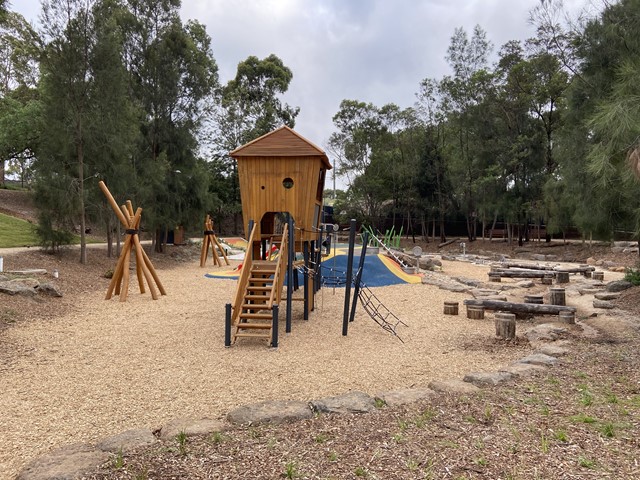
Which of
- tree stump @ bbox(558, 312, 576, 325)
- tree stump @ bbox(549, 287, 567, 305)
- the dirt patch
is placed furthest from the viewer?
the dirt patch

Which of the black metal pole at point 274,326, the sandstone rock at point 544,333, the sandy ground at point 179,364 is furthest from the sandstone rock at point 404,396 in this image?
the sandstone rock at point 544,333

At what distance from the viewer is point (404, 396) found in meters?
4.56

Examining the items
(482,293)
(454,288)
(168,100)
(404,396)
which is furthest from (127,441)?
(168,100)

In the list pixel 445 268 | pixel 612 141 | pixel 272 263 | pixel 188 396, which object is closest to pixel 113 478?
pixel 188 396

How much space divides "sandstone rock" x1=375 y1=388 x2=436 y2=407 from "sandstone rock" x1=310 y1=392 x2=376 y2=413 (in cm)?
14

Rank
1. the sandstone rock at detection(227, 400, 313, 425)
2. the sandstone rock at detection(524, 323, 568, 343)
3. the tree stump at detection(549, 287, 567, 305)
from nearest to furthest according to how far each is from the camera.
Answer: the sandstone rock at detection(227, 400, 313, 425)
the sandstone rock at detection(524, 323, 568, 343)
the tree stump at detection(549, 287, 567, 305)

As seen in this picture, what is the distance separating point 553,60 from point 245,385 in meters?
29.7

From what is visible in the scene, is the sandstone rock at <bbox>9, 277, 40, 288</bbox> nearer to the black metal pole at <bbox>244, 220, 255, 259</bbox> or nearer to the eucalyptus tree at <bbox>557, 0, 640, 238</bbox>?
the black metal pole at <bbox>244, 220, 255, 259</bbox>

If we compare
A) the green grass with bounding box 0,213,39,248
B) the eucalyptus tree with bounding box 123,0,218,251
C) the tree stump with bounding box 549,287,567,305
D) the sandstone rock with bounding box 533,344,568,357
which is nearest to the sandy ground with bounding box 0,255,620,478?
the sandstone rock with bounding box 533,344,568,357

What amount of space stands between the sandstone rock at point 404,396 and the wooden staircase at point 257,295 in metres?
2.85

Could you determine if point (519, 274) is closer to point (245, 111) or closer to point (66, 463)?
point (66, 463)

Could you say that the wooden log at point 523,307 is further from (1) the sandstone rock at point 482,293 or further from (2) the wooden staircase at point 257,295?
(2) the wooden staircase at point 257,295

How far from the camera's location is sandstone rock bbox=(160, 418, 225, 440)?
3705 mm

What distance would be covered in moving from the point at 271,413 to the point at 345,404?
2.33 feet
